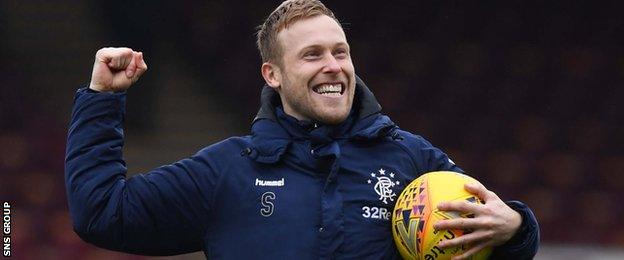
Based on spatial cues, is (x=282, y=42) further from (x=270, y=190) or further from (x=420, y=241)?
(x=420, y=241)

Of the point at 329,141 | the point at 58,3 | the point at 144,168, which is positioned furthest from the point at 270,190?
the point at 58,3

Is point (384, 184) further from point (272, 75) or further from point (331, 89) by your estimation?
point (272, 75)

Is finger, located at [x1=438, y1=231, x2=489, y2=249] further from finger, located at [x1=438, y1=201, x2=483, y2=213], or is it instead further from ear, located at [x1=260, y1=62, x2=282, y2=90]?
ear, located at [x1=260, y1=62, x2=282, y2=90]

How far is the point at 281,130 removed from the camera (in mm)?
3344

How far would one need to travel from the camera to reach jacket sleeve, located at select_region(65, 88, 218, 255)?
3.22 metres

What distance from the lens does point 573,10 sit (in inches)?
320

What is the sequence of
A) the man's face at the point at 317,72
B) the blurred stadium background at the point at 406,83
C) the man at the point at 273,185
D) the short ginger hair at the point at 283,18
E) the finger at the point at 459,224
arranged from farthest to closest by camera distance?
the blurred stadium background at the point at 406,83
the short ginger hair at the point at 283,18
the man's face at the point at 317,72
the man at the point at 273,185
the finger at the point at 459,224

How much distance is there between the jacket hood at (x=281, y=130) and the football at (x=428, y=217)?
0.21 metres

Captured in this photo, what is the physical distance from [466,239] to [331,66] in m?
0.63

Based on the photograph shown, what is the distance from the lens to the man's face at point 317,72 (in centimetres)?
337

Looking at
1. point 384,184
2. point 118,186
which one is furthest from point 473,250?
point 118,186

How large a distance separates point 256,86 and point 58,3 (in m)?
1.46

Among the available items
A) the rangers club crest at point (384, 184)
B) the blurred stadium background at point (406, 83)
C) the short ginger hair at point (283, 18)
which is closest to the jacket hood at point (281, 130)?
the rangers club crest at point (384, 184)

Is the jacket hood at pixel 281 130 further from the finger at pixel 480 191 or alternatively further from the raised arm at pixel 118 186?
the finger at pixel 480 191
